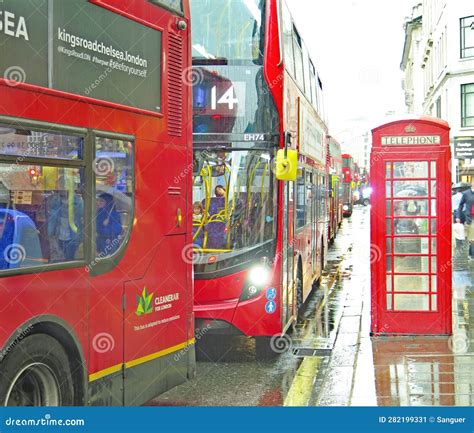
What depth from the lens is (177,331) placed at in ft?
20.9

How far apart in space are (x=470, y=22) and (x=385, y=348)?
30.1m

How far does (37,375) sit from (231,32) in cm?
526

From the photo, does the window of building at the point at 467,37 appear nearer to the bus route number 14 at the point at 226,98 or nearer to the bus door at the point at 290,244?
the bus door at the point at 290,244

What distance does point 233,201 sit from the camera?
28.3 ft

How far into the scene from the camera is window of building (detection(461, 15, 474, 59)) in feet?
119

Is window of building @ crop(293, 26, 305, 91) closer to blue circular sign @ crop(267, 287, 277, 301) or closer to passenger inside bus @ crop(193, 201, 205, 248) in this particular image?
passenger inside bus @ crop(193, 201, 205, 248)

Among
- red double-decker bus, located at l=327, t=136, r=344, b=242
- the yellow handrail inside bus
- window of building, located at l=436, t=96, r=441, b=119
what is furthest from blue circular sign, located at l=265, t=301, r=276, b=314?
window of building, located at l=436, t=96, r=441, b=119

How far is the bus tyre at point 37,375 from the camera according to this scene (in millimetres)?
4430

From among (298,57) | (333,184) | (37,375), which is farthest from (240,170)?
(333,184)

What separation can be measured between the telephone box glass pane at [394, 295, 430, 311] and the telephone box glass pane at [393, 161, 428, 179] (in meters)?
1.52

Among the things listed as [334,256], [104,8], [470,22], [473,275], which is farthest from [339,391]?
[470,22]

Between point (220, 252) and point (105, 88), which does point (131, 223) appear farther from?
point (220, 252)

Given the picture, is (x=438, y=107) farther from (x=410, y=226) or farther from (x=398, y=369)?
(x=398, y=369)

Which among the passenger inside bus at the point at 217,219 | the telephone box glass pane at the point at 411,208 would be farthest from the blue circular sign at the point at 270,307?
the telephone box glass pane at the point at 411,208
